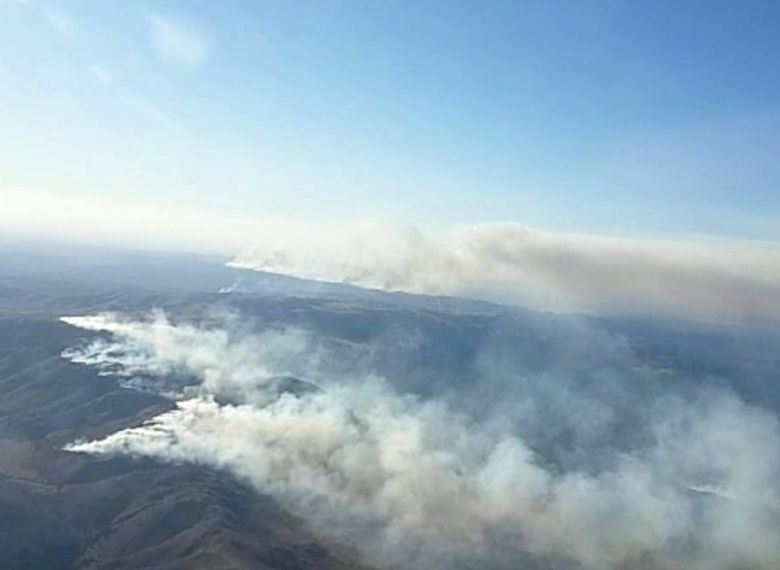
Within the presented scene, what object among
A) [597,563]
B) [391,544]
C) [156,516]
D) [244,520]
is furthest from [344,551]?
[597,563]

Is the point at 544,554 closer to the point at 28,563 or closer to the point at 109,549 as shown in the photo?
the point at 109,549

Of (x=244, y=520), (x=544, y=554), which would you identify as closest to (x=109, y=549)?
(x=244, y=520)

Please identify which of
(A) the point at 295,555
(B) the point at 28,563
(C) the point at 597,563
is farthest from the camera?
(C) the point at 597,563

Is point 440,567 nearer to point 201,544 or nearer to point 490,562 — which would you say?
point 490,562

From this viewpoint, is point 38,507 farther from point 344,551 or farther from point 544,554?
point 544,554

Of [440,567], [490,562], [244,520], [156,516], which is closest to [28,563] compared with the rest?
[156,516]

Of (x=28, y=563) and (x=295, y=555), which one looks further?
(x=295, y=555)

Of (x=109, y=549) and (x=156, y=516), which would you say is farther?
(x=156, y=516)

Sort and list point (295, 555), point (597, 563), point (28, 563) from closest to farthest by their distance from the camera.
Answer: point (28, 563) → point (295, 555) → point (597, 563)
